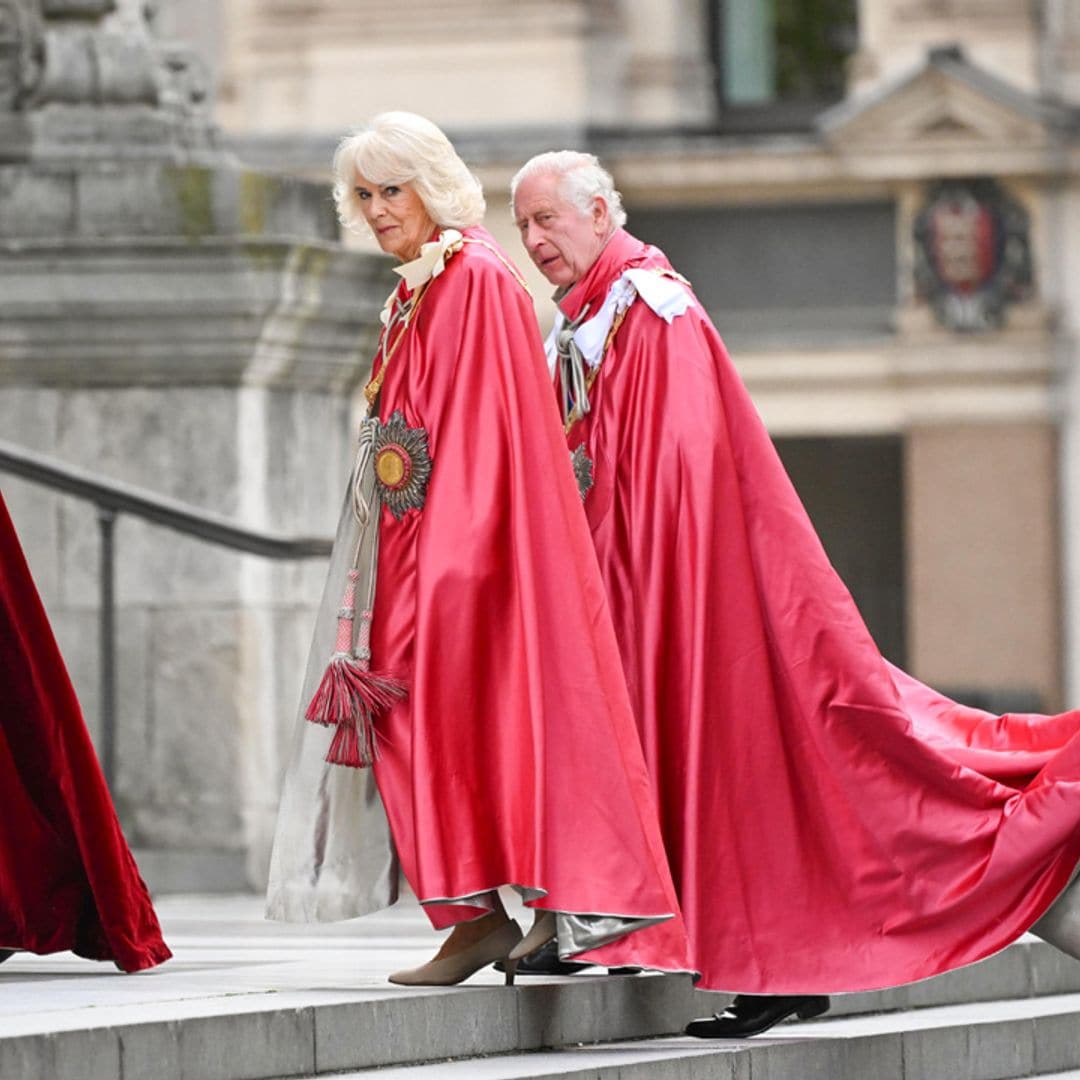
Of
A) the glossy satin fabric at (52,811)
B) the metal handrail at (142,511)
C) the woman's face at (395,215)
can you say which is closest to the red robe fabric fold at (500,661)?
the woman's face at (395,215)

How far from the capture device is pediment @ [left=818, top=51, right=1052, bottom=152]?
1911 cm

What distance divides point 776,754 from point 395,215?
49.7 inches

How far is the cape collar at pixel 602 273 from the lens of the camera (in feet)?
23.7

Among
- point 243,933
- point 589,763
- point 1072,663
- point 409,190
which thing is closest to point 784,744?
point 589,763

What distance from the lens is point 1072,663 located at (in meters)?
19.2

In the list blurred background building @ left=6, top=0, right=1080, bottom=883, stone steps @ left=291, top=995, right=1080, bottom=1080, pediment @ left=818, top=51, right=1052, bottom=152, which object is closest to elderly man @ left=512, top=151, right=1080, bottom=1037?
stone steps @ left=291, top=995, right=1080, bottom=1080

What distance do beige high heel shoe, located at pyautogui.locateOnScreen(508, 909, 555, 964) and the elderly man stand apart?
305 millimetres

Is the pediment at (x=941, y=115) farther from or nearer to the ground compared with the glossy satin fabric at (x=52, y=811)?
farther from the ground

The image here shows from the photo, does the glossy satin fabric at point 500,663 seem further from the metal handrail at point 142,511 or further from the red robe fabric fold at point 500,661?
the metal handrail at point 142,511

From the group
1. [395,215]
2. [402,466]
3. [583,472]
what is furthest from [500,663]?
[395,215]

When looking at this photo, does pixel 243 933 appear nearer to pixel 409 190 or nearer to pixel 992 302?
pixel 409 190

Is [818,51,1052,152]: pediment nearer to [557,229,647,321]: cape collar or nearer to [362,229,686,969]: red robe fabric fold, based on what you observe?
[557,229,647,321]: cape collar

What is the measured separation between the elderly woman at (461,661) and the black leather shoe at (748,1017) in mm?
445

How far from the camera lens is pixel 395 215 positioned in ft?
22.2
